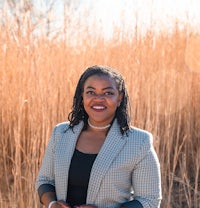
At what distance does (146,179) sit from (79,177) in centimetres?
20

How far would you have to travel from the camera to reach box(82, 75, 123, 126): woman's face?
53.0 inches

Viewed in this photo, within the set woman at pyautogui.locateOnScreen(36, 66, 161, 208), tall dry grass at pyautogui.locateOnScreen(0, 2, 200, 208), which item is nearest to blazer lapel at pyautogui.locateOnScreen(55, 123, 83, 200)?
woman at pyautogui.locateOnScreen(36, 66, 161, 208)

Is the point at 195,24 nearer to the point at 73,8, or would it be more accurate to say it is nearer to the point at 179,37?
the point at 179,37

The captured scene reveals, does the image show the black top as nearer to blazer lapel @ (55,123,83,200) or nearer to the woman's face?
blazer lapel @ (55,123,83,200)

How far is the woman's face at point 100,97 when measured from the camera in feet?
4.42

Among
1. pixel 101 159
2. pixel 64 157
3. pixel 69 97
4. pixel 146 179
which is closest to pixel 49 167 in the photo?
pixel 64 157

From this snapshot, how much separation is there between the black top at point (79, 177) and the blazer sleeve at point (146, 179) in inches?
5.6

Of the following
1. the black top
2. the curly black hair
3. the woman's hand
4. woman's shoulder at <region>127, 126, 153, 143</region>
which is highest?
the curly black hair

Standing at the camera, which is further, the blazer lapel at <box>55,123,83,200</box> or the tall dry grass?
the tall dry grass

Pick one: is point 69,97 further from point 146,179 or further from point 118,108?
point 146,179

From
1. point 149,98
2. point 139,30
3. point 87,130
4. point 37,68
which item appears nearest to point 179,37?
point 139,30

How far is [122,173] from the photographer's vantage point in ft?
4.28

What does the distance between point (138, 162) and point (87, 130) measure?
0.22 m

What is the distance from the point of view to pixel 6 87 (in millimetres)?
2611
